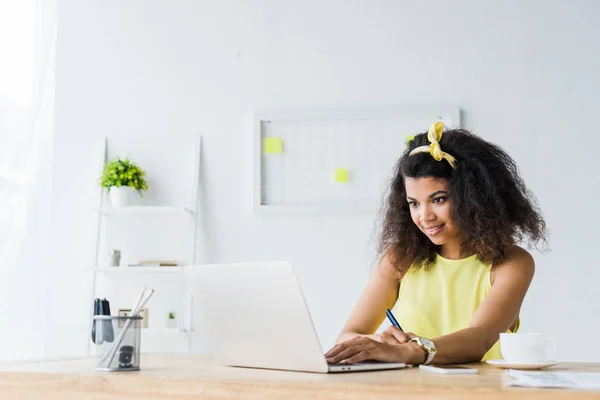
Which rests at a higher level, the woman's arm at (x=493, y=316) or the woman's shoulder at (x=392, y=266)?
the woman's shoulder at (x=392, y=266)

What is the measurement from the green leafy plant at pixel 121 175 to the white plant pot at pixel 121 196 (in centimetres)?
2

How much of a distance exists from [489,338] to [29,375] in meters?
0.95

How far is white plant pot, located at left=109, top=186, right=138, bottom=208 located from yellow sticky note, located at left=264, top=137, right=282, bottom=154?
2.06 ft

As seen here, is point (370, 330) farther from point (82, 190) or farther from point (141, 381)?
point (82, 190)

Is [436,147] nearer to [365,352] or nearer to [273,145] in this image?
[365,352]

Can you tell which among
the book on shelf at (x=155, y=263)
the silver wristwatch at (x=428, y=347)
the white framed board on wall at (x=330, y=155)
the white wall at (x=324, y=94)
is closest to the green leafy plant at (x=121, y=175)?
the white wall at (x=324, y=94)

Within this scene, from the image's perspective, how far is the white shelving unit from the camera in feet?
10.3

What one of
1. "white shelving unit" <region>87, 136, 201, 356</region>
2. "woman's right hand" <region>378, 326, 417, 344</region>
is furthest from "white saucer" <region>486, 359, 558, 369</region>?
"white shelving unit" <region>87, 136, 201, 356</region>

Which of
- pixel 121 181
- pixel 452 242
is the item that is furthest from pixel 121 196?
pixel 452 242

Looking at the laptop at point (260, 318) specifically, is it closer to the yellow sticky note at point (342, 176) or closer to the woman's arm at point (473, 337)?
the woman's arm at point (473, 337)

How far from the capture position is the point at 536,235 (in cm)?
185

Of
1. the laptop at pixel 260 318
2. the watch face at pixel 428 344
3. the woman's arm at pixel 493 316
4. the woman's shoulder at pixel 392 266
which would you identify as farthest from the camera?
the woman's shoulder at pixel 392 266

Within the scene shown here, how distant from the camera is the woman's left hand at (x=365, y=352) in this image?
3.81 feet

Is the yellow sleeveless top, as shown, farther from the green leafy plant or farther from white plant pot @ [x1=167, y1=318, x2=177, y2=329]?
the green leafy plant
